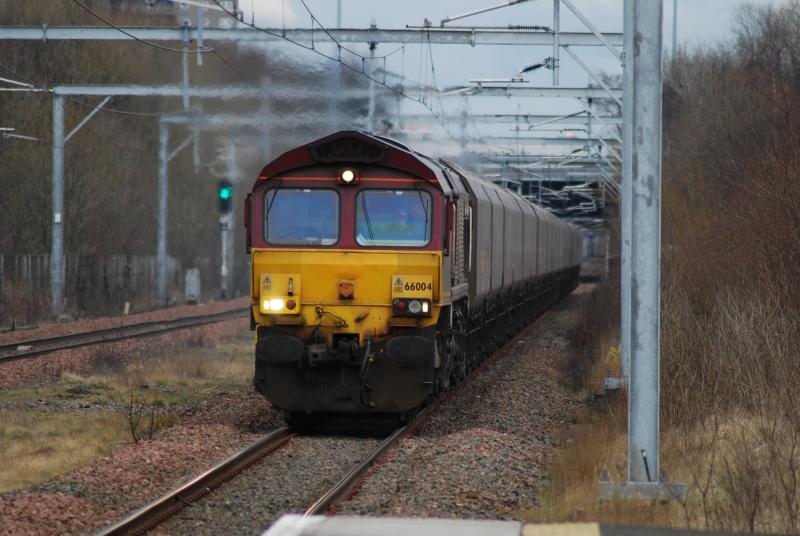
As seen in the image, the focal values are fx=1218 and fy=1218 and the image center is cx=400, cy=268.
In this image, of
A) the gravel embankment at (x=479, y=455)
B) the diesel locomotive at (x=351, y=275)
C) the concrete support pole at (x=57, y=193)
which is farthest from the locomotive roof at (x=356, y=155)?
the concrete support pole at (x=57, y=193)

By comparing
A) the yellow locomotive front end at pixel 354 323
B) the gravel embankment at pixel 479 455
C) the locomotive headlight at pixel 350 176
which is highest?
the locomotive headlight at pixel 350 176

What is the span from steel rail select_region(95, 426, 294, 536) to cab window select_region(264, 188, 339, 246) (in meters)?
2.03

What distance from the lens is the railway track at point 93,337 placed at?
65.4 ft

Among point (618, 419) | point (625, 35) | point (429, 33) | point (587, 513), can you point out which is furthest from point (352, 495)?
point (429, 33)

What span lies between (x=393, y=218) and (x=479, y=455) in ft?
9.30

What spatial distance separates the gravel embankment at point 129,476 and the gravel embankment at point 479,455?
5.08ft

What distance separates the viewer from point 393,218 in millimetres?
12406

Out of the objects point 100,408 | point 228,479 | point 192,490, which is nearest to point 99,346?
point 100,408

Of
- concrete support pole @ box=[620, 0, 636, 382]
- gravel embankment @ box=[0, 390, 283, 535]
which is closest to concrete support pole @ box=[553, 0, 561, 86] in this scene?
concrete support pole @ box=[620, 0, 636, 382]

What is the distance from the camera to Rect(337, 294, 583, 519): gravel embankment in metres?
8.77

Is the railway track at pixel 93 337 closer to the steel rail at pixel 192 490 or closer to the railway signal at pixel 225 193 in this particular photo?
the railway signal at pixel 225 193

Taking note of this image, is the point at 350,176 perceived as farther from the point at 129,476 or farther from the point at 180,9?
the point at 180,9

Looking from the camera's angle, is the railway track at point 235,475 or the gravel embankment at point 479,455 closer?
the railway track at point 235,475

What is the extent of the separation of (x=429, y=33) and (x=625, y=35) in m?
6.24
